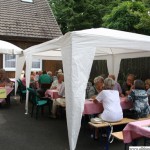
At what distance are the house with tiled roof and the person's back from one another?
10098mm

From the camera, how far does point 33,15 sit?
16.4 m

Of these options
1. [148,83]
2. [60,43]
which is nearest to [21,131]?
[60,43]

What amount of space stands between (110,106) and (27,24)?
1142cm

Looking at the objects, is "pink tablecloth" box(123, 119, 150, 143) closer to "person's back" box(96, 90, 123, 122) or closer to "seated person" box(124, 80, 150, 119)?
"person's back" box(96, 90, 123, 122)

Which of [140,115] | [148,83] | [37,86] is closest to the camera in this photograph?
[140,115]

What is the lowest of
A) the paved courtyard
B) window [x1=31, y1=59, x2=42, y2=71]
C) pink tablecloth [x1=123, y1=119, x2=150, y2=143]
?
the paved courtyard

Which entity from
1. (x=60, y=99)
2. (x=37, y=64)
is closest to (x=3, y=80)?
(x=60, y=99)

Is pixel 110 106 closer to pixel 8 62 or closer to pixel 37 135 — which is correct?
pixel 37 135

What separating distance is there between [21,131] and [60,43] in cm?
255

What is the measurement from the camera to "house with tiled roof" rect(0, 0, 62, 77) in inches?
578

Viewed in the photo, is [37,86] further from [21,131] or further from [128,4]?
[128,4]

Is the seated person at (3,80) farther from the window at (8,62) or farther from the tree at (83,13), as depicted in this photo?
the tree at (83,13)

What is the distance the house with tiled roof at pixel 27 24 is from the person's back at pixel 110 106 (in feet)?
33.1

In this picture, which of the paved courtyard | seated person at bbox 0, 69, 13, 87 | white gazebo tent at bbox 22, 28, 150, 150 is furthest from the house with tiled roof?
white gazebo tent at bbox 22, 28, 150, 150
